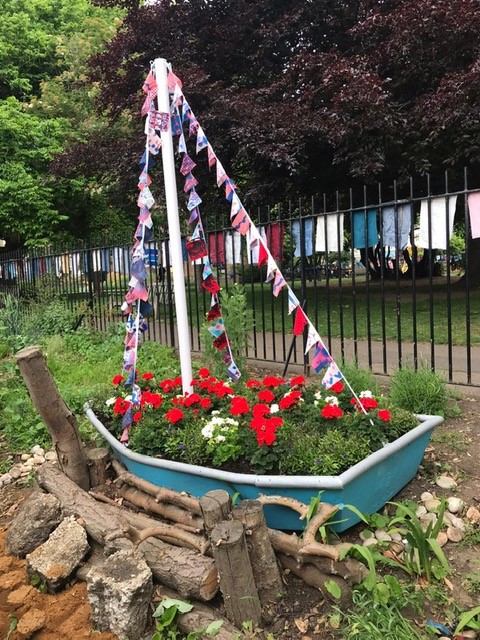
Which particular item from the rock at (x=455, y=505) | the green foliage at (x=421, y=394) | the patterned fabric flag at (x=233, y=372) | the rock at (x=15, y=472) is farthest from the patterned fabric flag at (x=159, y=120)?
the rock at (x=455, y=505)

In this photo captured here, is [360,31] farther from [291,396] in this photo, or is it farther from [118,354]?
[291,396]

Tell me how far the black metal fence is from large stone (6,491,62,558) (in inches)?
93.5

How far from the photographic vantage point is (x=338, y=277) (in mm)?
5238

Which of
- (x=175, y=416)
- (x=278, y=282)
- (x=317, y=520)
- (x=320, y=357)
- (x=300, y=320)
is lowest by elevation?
(x=317, y=520)

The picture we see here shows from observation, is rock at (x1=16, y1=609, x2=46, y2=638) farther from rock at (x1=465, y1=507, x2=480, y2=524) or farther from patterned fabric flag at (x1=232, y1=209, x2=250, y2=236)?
patterned fabric flag at (x1=232, y1=209, x2=250, y2=236)

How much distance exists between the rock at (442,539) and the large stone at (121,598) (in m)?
1.44

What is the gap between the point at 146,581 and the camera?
2062 millimetres

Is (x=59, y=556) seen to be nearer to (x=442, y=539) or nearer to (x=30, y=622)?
(x=30, y=622)

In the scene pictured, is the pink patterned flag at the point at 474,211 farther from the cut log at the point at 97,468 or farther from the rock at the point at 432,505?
the cut log at the point at 97,468

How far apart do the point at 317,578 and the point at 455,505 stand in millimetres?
1035

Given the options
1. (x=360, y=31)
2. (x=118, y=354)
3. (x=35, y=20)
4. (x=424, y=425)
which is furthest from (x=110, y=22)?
(x=424, y=425)

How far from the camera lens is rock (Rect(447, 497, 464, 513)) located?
2.71 meters

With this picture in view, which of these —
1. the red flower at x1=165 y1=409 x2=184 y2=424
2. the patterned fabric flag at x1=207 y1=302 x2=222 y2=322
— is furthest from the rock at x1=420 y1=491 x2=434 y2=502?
the patterned fabric flag at x1=207 y1=302 x2=222 y2=322

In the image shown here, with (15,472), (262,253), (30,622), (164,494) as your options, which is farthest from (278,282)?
(15,472)
